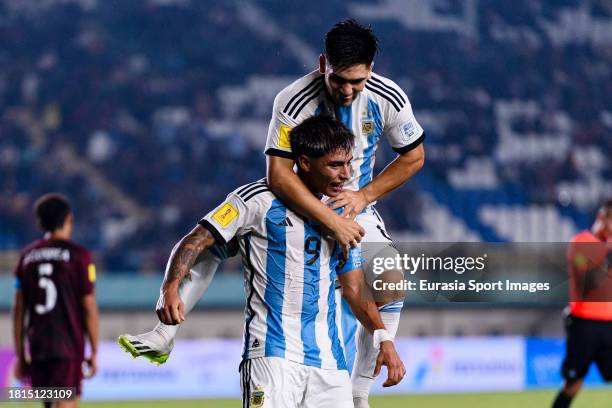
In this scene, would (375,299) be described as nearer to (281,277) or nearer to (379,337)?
(379,337)

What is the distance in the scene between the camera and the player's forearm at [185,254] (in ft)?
12.0

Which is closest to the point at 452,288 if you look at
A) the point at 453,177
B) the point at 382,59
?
the point at 453,177

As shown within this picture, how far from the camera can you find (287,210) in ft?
12.9

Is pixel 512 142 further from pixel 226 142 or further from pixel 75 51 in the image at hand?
pixel 75 51

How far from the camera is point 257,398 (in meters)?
3.71

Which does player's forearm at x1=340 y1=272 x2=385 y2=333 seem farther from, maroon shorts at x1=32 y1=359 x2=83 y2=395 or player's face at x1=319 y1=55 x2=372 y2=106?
maroon shorts at x1=32 y1=359 x2=83 y2=395

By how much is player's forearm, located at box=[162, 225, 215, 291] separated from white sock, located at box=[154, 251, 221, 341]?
237 millimetres

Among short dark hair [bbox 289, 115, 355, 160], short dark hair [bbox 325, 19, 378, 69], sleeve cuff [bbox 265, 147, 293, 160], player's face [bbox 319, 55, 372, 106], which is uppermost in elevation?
short dark hair [bbox 325, 19, 378, 69]

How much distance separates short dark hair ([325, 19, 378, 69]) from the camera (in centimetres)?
405

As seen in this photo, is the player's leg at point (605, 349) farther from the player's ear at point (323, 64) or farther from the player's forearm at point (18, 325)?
the player's ear at point (323, 64)

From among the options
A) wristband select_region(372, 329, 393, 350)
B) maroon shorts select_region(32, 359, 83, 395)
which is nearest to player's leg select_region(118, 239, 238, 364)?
wristband select_region(372, 329, 393, 350)

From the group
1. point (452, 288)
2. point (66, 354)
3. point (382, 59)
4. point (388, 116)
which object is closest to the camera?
point (388, 116)

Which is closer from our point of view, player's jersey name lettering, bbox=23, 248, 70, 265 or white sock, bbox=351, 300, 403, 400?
white sock, bbox=351, 300, 403, 400

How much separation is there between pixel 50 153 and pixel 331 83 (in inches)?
427
